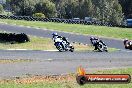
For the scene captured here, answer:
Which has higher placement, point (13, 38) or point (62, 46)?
point (62, 46)

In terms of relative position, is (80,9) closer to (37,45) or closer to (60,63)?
(37,45)

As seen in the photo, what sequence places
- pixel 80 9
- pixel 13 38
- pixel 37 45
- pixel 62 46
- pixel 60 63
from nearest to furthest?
pixel 60 63, pixel 62 46, pixel 37 45, pixel 13 38, pixel 80 9

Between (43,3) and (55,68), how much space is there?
277 ft

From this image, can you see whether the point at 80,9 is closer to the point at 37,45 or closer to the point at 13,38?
the point at 13,38

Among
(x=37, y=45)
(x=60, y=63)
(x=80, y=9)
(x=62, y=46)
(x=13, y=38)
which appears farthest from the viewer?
(x=80, y=9)

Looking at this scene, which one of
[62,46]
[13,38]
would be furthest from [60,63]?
[13,38]

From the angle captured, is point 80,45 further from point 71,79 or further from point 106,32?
point 71,79

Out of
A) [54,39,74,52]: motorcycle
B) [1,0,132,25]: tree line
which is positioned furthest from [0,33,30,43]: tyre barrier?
[1,0,132,25]: tree line

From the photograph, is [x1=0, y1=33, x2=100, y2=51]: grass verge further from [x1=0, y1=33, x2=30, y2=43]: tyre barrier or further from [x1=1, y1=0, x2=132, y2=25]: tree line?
[x1=1, y1=0, x2=132, y2=25]: tree line

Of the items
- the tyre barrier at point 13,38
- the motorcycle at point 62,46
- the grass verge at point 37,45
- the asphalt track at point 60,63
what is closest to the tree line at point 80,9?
the grass verge at point 37,45

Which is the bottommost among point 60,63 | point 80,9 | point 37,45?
point 80,9

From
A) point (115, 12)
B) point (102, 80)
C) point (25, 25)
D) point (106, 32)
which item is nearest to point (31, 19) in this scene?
point (25, 25)

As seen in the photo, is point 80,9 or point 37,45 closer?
point 37,45

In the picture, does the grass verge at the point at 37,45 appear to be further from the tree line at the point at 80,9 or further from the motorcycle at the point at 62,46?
the tree line at the point at 80,9
